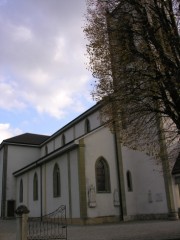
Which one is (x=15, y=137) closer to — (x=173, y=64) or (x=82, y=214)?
(x=82, y=214)

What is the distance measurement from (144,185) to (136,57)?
13935mm

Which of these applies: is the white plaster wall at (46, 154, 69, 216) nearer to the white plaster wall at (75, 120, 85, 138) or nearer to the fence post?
the white plaster wall at (75, 120, 85, 138)

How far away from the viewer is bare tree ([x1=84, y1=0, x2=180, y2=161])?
12922 mm

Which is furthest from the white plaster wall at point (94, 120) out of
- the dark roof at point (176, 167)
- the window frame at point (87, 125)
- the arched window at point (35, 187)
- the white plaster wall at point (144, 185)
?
the dark roof at point (176, 167)

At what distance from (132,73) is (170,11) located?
9.45 ft

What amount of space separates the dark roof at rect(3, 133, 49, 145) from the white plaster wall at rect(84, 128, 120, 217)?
19507 mm

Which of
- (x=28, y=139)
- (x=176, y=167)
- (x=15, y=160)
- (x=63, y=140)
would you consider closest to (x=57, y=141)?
(x=63, y=140)

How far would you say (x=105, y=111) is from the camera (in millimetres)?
15344

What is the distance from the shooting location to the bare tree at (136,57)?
12.9 meters

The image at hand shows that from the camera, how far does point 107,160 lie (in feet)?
81.0

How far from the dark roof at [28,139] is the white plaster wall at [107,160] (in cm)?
1951

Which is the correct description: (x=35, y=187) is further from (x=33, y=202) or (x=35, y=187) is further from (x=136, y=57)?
(x=136, y=57)

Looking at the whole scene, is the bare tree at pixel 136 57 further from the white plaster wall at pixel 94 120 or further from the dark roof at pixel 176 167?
the white plaster wall at pixel 94 120

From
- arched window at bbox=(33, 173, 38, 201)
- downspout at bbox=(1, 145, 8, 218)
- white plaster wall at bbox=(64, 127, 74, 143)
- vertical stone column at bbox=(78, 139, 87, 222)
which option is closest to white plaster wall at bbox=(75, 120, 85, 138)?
white plaster wall at bbox=(64, 127, 74, 143)
